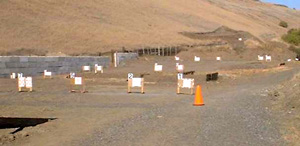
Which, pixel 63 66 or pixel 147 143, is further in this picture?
pixel 63 66

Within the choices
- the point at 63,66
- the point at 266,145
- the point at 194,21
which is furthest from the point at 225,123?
the point at 194,21

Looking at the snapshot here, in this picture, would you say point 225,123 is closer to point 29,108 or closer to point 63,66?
point 29,108

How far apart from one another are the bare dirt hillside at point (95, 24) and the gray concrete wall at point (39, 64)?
25.4ft

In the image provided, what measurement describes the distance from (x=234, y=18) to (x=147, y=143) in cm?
11750

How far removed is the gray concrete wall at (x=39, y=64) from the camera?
31.6 m

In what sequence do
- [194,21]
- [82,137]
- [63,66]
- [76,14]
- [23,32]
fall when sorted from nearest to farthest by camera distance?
[82,137]
[63,66]
[23,32]
[76,14]
[194,21]

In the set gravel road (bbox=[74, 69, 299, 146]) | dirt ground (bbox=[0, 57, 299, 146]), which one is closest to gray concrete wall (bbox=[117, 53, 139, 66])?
dirt ground (bbox=[0, 57, 299, 146])

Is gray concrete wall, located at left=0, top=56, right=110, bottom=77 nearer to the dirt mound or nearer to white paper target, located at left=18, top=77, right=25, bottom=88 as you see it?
white paper target, located at left=18, top=77, right=25, bottom=88

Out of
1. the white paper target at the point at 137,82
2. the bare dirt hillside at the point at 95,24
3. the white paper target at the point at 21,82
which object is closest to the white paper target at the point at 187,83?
the white paper target at the point at 137,82

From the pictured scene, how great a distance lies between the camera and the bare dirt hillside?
51.5m

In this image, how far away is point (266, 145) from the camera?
34.8 ft

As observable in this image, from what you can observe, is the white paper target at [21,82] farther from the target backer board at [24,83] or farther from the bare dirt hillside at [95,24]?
the bare dirt hillside at [95,24]

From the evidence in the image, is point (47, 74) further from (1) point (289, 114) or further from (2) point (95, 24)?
(2) point (95, 24)

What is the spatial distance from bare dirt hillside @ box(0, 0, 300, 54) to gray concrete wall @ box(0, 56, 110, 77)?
7751 millimetres
